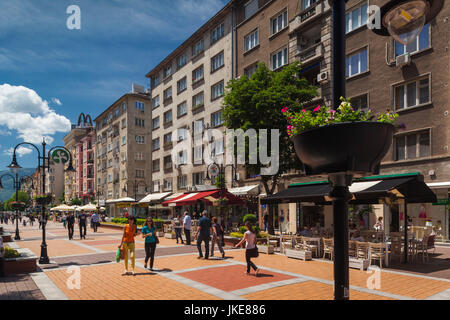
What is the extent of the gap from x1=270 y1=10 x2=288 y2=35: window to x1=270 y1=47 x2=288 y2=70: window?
1933mm

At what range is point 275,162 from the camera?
891 inches

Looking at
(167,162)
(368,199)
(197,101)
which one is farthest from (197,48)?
(368,199)

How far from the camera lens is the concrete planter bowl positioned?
95.3 inches

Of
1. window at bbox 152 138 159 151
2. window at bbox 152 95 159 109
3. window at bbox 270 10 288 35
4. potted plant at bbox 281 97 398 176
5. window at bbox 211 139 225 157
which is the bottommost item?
potted plant at bbox 281 97 398 176

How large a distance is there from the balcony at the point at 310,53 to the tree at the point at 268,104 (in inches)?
120

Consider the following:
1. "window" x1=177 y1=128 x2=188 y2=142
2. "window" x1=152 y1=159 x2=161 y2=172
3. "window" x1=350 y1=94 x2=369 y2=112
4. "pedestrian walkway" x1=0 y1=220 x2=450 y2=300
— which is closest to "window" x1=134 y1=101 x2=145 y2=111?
"window" x1=152 y1=159 x2=161 y2=172

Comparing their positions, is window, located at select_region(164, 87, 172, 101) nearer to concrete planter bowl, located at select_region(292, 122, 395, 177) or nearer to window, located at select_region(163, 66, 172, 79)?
window, located at select_region(163, 66, 172, 79)

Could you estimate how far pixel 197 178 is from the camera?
133ft

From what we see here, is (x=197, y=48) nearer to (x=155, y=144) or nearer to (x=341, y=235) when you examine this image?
(x=155, y=144)

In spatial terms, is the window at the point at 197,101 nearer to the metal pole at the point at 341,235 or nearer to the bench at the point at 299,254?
the bench at the point at 299,254

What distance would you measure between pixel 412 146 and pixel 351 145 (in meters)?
20.5

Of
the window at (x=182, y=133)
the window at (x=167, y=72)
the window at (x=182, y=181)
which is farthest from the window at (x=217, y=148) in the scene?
the window at (x=167, y=72)

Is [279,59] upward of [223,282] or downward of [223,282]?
upward
